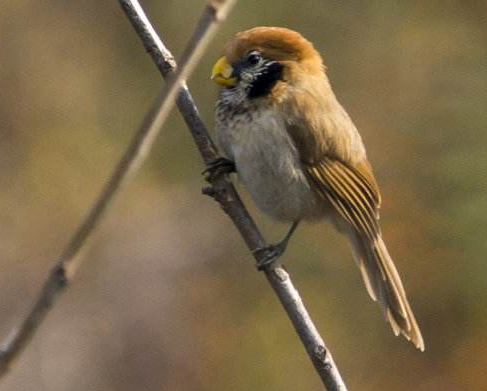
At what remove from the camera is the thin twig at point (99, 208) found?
149cm

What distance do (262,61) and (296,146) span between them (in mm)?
347

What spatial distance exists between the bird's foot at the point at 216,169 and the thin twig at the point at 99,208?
1.90 metres

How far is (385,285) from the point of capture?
4.20 meters

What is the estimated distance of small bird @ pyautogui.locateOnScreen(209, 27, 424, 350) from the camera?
4082 millimetres

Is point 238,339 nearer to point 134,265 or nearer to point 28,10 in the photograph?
point 134,265

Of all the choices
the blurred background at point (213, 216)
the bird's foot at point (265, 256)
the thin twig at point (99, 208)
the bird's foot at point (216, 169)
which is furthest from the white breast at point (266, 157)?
the blurred background at point (213, 216)

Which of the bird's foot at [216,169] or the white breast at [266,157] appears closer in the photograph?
the bird's foot at [216,169]

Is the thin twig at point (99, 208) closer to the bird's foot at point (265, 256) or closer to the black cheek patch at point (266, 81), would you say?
the bird's foot at point (265, 256)

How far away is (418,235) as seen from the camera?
7.70 m

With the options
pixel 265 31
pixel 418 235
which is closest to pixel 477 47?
pixel 418 235

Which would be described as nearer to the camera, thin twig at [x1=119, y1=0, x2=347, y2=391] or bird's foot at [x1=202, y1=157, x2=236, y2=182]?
thin twig at [x1=119, y1=0, x2=347, y2=391]

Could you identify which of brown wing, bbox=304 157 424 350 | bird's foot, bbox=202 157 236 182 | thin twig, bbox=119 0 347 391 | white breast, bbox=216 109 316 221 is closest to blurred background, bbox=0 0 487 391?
brown wing, bbox=304 157 424 350

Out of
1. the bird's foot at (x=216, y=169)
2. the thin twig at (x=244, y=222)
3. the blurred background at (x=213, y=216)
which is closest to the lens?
the thin twig at (x=244, y=222)

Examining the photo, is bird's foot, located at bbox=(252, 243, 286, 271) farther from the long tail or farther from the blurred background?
the blurred background
